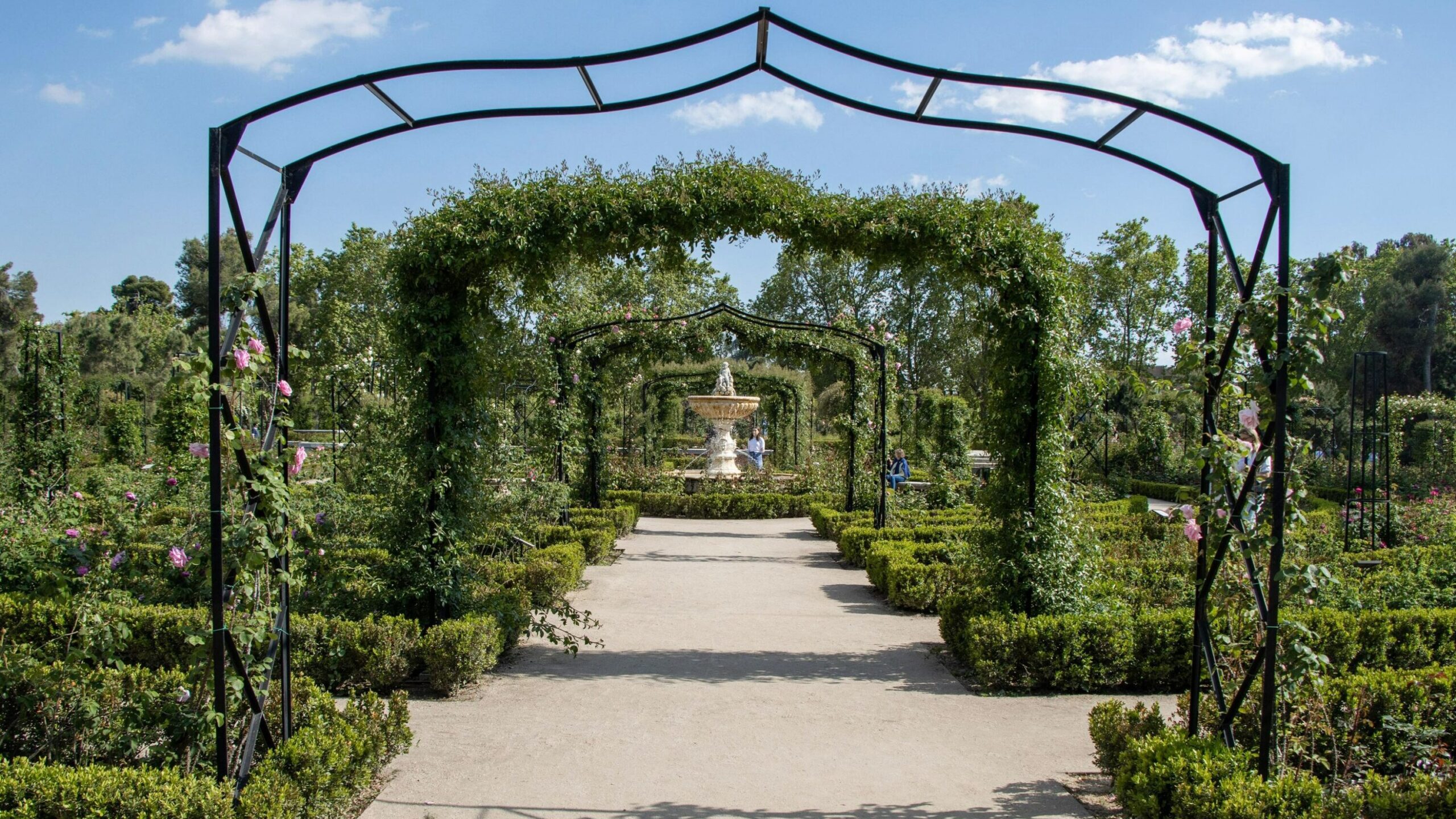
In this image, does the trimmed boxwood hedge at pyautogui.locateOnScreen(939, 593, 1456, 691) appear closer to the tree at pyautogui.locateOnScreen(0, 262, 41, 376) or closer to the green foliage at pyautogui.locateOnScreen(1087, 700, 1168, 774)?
the green foliage at pyautogui.locateOnScreen(1087, 700, 1168, 774)

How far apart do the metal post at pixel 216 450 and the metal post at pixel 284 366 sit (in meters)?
0.38

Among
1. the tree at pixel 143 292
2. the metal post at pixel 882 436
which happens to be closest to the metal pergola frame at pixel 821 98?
the metal post at pixel 882 436

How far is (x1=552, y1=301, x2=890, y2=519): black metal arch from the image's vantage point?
37.9ft

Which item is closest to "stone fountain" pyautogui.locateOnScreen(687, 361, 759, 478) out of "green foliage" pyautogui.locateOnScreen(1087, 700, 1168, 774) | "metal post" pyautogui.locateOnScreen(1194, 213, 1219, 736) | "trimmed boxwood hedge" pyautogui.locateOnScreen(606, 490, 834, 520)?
"trimmed boxwood hedge" pyautogui.locateOnScreen(606, 490, 834, 520)

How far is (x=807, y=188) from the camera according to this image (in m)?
5.94

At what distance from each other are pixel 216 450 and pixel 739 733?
9.35ft

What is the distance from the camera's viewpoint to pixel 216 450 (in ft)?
10.1

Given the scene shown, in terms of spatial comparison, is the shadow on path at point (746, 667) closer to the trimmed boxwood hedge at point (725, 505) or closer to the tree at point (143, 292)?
the trimmed boxwood hedge at point (725, 505)

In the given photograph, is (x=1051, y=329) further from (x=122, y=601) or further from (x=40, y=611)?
(x=40, y=611)

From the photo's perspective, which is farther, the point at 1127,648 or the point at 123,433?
the point at 123,433

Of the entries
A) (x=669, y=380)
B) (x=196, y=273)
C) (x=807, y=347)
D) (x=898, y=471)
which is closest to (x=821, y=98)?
(x=807, y=347)

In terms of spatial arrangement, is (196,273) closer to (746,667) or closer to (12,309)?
(12,309)

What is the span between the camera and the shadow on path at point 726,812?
11.5 feet

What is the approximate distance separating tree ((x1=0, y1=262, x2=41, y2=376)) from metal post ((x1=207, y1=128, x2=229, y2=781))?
1093 inches
